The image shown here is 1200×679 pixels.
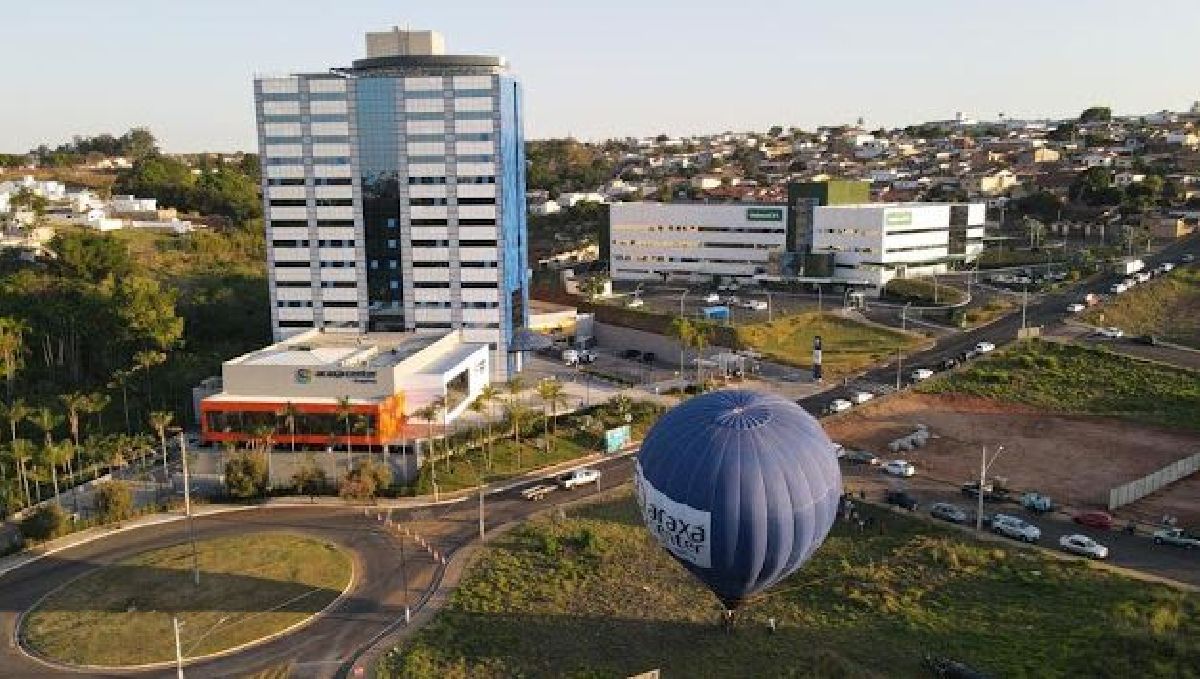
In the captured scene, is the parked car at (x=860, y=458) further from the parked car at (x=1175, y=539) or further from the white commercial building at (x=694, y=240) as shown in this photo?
the white commercial building at (x=694, y=240)

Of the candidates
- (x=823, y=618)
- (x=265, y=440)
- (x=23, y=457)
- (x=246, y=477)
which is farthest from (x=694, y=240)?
(x=823, y=618)

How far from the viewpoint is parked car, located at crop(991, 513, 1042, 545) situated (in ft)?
198

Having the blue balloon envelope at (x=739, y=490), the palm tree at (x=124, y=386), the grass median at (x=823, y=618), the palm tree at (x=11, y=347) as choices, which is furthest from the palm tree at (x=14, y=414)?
the blue balloon envelope at (x=739, y=490)

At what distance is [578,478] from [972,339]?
207ft

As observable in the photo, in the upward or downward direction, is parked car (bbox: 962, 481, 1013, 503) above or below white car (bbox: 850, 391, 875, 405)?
below

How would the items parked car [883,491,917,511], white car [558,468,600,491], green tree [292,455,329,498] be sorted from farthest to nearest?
white car [558,468,600,491] < green tree [292,455,329,498] < parked car [883,491,917,511]

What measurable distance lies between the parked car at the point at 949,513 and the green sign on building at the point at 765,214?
86657 mm

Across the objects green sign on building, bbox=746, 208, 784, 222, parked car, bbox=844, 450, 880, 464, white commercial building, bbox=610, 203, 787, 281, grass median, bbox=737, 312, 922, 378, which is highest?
green sign on building, bbox=746, 208, 784, 222

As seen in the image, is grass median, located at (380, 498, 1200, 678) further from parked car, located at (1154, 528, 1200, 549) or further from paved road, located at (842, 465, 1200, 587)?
parked car, located at (1154, 528, 1200, 549)

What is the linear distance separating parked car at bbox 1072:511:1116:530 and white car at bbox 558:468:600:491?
116 ft

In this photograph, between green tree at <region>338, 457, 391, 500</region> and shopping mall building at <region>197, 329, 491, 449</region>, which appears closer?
green tree at <region>338, 457, 391, 500</region>

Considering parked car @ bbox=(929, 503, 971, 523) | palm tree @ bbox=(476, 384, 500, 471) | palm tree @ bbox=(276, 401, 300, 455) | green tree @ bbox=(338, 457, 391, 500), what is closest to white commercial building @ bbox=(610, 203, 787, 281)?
palm tree @ bbox=(476, 384, 500, 471)

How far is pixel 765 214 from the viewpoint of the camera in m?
147

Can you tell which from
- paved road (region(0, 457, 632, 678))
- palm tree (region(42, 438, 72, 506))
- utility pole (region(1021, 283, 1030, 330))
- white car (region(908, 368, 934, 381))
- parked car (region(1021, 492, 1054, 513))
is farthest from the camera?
utility pole (region(1021, 283, 1030, 330))
